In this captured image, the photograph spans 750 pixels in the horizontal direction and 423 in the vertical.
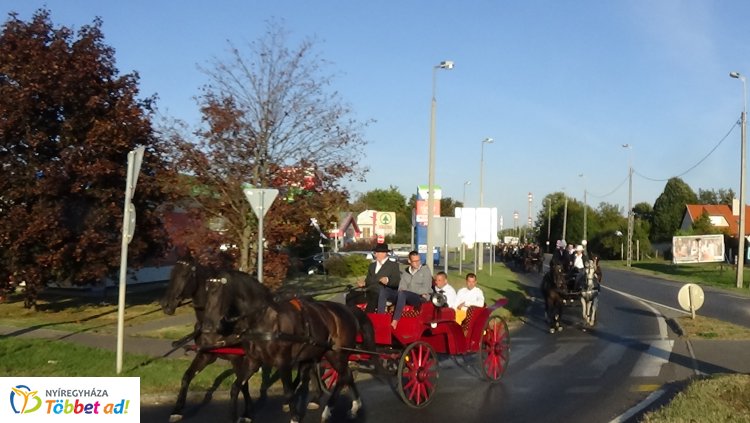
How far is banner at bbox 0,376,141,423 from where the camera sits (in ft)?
16.9

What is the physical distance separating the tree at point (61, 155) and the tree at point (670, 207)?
98.2 meters

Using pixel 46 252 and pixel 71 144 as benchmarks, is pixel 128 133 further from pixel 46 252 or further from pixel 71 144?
pixel 46 252

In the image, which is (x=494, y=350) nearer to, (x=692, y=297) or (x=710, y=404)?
(x=710, y=404)

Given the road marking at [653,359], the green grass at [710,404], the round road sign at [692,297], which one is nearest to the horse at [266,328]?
the green grass at [710,404]

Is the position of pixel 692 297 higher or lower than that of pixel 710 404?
higher

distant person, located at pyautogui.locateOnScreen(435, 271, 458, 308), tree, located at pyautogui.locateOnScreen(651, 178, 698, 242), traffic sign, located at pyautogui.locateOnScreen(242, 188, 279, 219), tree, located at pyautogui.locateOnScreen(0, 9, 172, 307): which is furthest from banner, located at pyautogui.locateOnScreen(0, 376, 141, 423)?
tree, located at pyautogui.locateOnScreen(651, 178, 698, 242)

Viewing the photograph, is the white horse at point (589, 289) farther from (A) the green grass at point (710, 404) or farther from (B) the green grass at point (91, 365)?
(B) the green grass at point (91, 365)

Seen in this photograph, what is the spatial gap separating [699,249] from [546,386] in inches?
1926

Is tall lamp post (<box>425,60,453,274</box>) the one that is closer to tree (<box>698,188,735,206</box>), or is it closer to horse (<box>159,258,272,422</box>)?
horse (<box>159,258,272,422</box>)

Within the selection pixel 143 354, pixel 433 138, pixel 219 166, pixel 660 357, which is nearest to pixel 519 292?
pixel 433 138

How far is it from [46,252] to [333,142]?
307 inches

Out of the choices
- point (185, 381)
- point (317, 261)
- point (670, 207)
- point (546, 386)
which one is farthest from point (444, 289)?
point (670, 207)

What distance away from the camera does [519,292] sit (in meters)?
31.7

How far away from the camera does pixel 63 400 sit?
517 centimetres
